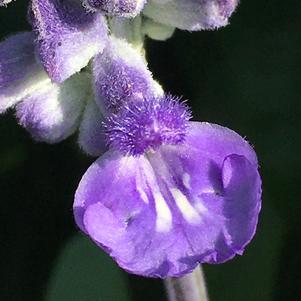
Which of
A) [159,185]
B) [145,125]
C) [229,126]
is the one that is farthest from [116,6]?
[229,126]

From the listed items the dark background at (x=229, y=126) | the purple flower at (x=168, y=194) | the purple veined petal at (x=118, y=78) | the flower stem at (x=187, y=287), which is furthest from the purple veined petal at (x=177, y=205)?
the dark background at (x=229, y=126)

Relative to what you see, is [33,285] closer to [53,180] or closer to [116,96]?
[53,180]

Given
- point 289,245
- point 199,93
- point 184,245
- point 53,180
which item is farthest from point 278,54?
point 184,245

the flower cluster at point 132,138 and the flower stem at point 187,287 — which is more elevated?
the flower cluster at point 132,138

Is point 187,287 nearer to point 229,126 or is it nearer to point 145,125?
point 145,125

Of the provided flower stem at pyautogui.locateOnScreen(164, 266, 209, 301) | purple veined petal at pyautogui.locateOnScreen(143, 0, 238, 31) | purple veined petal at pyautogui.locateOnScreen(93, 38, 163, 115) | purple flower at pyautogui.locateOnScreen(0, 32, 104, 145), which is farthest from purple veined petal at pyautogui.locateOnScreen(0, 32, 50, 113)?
flower stem at pyautogui.locateOnScreen(164, 266, 209, 301)

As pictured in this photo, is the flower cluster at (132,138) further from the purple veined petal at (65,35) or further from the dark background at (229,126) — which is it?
the dark background at (229,126)

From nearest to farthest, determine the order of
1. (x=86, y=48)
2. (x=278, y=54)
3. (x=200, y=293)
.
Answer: (x=86, y=48), (x=200, y=293), (x=278, y=54)
